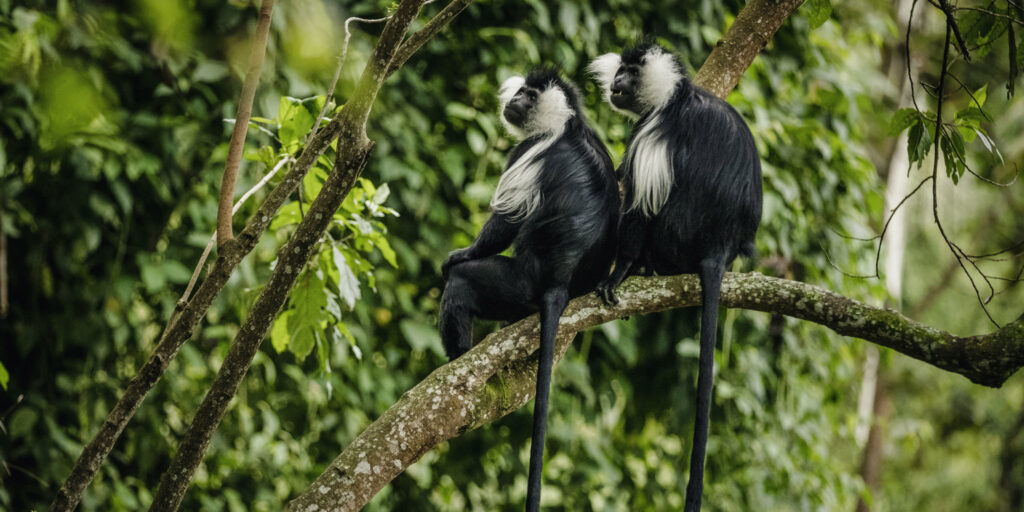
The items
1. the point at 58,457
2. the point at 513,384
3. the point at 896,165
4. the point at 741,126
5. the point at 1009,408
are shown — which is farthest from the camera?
the point at 1009,408

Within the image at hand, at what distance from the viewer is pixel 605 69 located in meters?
2.50

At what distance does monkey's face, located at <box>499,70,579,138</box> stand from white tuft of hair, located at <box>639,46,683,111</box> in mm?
192

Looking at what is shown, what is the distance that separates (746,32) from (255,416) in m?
2.00

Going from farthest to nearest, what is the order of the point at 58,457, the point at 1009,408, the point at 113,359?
the point at 1009,408
the point at 113,359
the point at 58,457

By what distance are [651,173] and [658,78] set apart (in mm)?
312

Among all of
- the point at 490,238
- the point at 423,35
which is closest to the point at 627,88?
the point at 490,238

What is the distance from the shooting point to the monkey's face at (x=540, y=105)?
2213 millimetres

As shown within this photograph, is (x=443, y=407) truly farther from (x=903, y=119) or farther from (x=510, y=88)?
(x=510, y=88)

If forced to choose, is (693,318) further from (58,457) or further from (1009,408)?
(1009,408)

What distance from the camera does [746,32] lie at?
6.52 feet

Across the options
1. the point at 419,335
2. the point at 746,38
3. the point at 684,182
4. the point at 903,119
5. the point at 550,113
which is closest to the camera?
the point at 903,119

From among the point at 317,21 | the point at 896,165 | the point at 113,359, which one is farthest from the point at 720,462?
the point at 896,165

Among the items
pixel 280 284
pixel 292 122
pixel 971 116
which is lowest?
pixel 280 284

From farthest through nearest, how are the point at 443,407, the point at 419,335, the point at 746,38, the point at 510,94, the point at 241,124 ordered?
the point at 419,335 → the point at 510,94 → the point at 746,38 → the point at 443,407 → the point at 241,124
